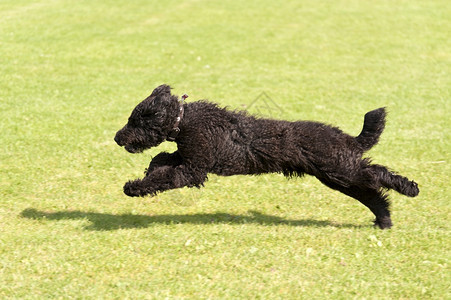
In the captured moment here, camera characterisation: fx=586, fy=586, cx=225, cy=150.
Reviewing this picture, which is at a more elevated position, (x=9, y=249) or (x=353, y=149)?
(x=353, y=149)

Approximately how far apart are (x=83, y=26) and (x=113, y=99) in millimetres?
7278

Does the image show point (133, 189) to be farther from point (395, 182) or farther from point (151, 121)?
point (395, 182)

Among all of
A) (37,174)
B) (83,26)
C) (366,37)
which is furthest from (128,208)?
(366,37)

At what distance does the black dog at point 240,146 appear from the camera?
6.77 meters

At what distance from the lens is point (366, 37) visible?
791 inches

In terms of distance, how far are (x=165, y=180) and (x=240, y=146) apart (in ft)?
3.17

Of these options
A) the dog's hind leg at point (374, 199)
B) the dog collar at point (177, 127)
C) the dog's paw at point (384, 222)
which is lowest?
the dog's paw at point (384, 222)

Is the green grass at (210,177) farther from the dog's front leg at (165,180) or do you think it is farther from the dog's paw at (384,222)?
the dog's front leg at (165,180)

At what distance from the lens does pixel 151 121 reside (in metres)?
6.77

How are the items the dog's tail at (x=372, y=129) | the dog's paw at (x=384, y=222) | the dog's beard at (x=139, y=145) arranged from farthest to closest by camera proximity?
the dog's paw at (x=384, y=222) → the dog's tail at (x=372, y=129) → the dog's beard at (x=139, y=145)

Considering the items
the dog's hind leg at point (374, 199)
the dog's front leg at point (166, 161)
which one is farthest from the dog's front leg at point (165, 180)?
the dog's hind leg at point (374, 199)

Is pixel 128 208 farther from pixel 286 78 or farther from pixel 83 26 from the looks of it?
pixel 83 26

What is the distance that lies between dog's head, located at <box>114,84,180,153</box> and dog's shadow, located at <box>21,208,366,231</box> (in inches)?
44.0

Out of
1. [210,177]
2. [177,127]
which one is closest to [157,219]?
[177,127]
